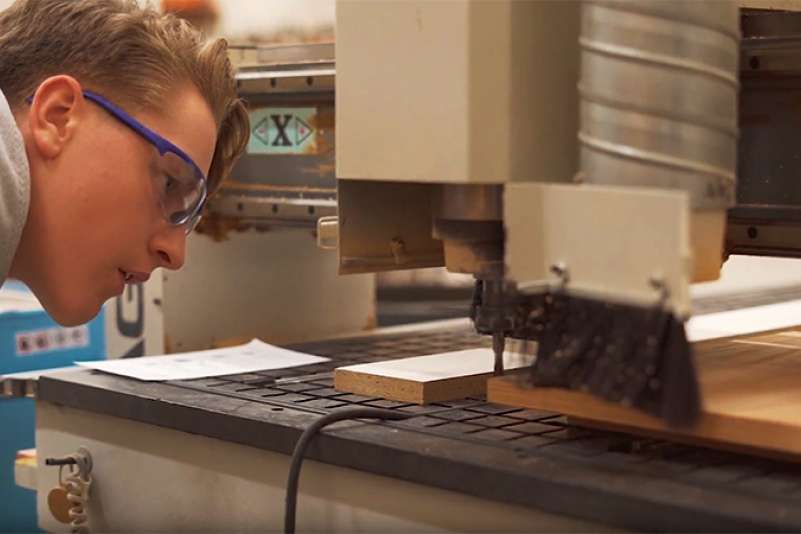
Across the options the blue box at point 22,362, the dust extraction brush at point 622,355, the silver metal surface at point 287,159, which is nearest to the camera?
the dust extraction brush at point 622,355

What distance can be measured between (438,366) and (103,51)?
0.55 meters

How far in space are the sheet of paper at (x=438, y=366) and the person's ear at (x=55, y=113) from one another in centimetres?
44

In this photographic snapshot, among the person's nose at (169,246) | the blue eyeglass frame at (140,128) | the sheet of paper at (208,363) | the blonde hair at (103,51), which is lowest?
the sheet of paper at (208,363)

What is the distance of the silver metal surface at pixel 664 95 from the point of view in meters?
1.00

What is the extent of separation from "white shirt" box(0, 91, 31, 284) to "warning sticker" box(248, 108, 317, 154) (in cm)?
76

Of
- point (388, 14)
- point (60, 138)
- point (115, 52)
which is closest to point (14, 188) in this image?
point (60, 138)

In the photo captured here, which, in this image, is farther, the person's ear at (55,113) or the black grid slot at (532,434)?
the person's ear at (55,113)

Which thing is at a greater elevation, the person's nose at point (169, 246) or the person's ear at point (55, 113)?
the person's ear at point (55, 113)

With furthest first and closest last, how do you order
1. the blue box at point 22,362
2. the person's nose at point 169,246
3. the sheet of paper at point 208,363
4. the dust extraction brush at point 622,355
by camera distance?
the blue box at point 22,362
the sheet of paper at point 208,363
the person's nose at point 169,246
the dust extraction brush at point 622,355

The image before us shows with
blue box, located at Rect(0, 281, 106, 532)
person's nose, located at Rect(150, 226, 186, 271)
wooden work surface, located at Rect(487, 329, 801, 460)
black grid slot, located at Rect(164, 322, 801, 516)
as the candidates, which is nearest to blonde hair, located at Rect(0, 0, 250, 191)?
person's nose, located at Rect(150, 226, 186, 271)

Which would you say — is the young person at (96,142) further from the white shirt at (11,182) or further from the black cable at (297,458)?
the black cable at (297,458)

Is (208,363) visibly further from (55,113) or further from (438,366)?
(55,113)

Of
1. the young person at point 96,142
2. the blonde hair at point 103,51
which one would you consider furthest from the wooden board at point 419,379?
the blonde hair at point 103,51

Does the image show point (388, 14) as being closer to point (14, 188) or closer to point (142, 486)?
point (14, 188)
